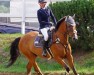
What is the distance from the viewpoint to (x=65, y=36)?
43.8 ft

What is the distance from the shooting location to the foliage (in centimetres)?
1700

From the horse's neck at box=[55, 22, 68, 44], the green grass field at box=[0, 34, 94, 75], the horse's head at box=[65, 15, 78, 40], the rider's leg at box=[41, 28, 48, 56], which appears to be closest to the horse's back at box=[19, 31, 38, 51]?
the rider's leg at box=[41, 28, 48, 56]

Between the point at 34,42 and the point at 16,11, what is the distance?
9.48m

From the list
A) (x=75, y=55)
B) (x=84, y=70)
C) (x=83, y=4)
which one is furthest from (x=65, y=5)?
(x=84, y=70)

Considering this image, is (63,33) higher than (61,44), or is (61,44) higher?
(63,33)

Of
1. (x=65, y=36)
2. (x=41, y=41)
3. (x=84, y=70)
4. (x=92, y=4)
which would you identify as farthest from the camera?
(x=92, y=4)

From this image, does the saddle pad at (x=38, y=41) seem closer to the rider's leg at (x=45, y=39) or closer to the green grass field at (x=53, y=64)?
the rider's leg at (x=45, y=39)

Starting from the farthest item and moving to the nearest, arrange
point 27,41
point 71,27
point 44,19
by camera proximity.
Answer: point 27,41
point 44,19
point 71,27

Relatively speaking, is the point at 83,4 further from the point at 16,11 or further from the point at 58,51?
the point at 16,11

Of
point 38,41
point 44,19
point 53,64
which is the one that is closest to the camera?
point 44,19

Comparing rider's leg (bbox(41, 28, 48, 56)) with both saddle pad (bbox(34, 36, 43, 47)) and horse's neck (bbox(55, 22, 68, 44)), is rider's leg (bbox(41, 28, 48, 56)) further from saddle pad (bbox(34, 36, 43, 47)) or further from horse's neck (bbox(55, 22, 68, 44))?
horse's neck (bbox(55, 22, 68, 44))

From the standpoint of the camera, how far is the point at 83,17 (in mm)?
17141

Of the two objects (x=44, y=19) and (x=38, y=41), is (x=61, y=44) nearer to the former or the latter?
(x=44, y=19)

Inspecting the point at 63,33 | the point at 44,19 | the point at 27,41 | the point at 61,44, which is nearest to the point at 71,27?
the point at 63,33
